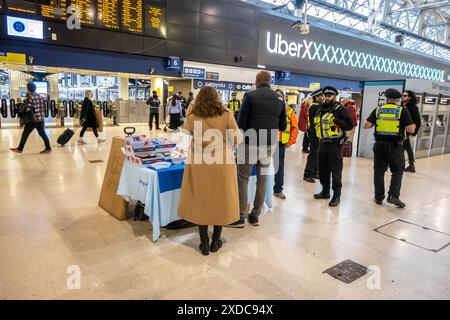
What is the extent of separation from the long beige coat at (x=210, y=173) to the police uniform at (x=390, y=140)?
2.41m

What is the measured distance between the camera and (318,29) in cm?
1579

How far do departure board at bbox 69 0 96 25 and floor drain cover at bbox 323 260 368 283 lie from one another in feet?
30.9

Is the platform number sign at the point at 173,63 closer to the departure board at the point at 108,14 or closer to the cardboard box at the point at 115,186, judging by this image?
the departure board at the point at 108,14

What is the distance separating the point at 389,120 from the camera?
13.3 feet

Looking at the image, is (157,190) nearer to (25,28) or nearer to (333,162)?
(333,162)

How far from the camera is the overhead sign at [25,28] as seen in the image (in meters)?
8.57

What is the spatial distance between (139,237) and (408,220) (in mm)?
2962

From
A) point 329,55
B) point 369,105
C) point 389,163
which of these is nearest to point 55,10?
point 369,105

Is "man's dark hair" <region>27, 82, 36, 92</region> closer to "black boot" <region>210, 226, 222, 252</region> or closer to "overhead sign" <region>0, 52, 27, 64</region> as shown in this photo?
"overhead sign" <region>0, 52, 27, 64</region>

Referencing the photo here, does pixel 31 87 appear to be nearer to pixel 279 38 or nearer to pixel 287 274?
pixel 287 274

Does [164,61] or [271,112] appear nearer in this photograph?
[271,112]

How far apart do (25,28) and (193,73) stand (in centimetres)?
542

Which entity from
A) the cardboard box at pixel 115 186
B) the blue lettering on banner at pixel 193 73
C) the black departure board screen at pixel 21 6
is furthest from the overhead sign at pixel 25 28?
the cardboard box at pixel 115 186
